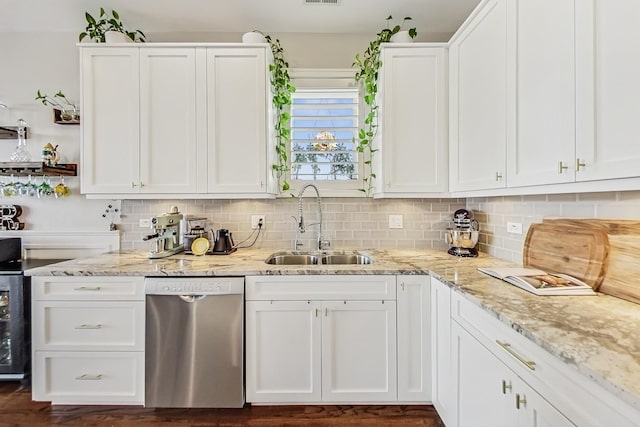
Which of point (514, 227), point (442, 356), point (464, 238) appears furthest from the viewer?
point (464, 238)

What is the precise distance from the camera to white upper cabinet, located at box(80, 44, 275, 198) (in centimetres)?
228

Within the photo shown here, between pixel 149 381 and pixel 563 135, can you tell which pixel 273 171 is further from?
pixel 563 135

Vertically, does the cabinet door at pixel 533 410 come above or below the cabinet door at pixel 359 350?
above

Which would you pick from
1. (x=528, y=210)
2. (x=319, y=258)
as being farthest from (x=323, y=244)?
(x=528, y=210)

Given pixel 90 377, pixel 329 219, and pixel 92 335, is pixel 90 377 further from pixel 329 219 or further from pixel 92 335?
pixel 329 219

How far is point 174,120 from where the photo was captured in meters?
2.29

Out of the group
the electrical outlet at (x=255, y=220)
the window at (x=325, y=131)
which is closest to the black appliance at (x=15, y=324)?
the electrical outlet at (x=255, y=220)

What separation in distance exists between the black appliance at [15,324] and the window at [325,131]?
2028 millimetres

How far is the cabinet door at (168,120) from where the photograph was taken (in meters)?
2.28

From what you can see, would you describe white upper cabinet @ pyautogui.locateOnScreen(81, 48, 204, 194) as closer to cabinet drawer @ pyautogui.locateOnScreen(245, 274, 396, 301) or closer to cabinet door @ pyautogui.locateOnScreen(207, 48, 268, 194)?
cabinet door @ pyautogui.locateOnScreen(207, 48, 268, 194)

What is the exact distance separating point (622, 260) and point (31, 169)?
11.8ft

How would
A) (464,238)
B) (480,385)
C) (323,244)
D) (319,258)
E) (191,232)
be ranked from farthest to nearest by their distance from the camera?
(323,244) → (319,258) → (191,232) → (464,238) → (480,385)

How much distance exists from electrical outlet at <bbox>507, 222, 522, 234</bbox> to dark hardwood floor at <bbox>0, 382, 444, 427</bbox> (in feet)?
4.03

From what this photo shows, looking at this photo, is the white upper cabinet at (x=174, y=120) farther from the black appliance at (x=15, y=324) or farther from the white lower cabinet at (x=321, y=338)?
the white lower cabinet at (x=321, y=338)
